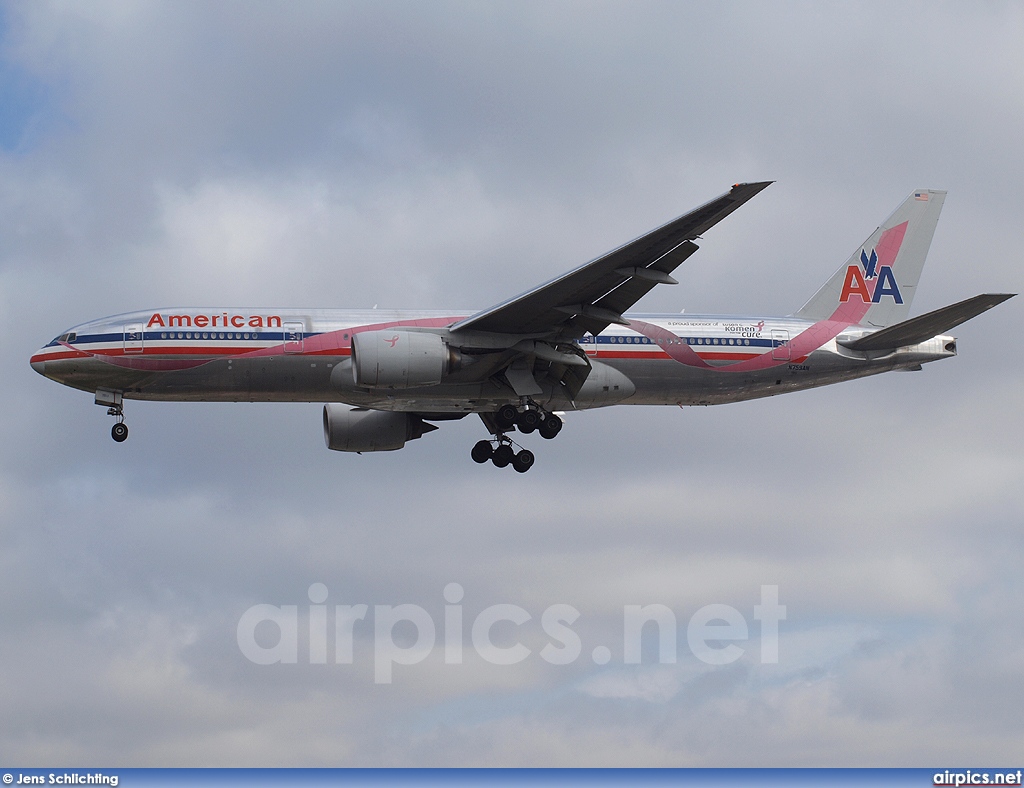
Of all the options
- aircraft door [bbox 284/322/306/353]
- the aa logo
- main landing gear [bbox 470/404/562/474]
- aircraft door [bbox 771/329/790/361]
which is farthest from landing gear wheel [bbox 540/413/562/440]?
the aa logo

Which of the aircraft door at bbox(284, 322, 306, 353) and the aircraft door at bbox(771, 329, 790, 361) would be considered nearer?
the aircraft door at bbox(284, 322, 306, 353)

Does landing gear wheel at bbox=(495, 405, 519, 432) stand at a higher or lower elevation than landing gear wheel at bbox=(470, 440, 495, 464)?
higher

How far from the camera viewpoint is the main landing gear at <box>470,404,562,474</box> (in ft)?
141

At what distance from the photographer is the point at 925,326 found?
42.2 meters

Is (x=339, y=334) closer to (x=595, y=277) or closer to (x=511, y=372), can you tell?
(x=511, y=372)

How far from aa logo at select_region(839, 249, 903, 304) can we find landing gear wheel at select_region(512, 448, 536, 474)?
37.1 ft

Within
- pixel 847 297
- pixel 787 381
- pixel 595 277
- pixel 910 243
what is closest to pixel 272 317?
pixel 595 277

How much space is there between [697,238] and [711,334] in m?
7.16

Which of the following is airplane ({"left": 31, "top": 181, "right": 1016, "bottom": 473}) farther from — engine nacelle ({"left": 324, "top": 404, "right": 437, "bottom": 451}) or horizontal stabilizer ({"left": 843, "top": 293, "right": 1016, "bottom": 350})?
engine nacelle ({"left": 324, "top": 404, "right": 437, "bottom": 451})

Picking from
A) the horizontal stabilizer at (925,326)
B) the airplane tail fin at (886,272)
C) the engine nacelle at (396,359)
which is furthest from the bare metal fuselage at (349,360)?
the airplane tail fin at (886,272)

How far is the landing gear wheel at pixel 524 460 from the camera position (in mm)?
44562

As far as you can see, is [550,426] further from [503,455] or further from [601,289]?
[601,289]

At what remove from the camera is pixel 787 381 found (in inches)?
1716

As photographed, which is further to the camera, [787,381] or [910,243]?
[910,243]
